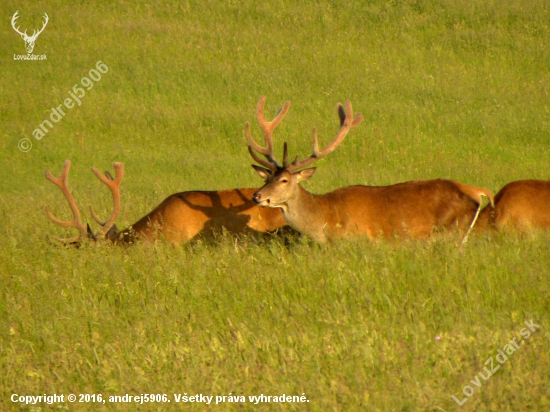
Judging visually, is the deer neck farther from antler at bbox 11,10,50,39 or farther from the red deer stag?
antler at bbox 11,10,50,39

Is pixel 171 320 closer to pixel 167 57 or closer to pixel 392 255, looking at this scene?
pixel 392 255

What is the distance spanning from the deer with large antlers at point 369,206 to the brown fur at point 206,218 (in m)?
0.66

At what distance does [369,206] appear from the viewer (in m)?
7.79

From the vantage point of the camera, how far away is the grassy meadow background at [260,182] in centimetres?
417

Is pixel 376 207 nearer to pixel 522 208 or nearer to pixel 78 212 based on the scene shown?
pixel 522 208

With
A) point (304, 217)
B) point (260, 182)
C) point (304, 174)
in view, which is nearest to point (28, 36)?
point (260, 182)

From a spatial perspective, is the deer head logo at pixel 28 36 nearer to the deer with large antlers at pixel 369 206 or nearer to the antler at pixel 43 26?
the antler at pixel 43 26

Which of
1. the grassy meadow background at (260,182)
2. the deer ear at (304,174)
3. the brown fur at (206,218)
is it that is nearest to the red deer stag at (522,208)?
the grassy meadow background at (260,182)

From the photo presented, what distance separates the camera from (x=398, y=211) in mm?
7738

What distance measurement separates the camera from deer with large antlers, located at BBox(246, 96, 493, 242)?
7484 mm

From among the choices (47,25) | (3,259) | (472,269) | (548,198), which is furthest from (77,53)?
(472,269)

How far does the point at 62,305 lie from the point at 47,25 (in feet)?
63.1

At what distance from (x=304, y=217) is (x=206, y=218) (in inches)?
50.5

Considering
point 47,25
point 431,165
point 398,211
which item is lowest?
point 431,165
